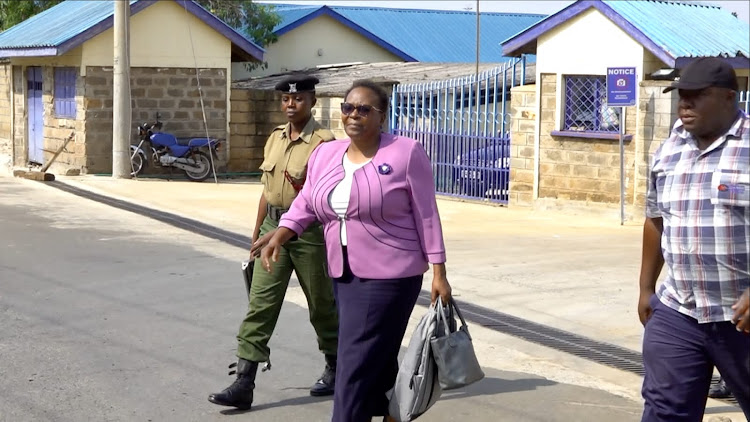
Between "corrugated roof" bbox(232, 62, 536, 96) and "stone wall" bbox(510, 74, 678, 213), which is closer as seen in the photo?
"stone wall" bbox(510, 74, 678, 213)

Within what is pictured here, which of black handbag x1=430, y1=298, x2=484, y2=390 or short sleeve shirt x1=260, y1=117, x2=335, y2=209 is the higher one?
short sleeve shirt x1=260, y1=117, x2=335, y2=209

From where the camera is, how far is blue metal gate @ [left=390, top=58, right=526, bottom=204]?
56.1ft

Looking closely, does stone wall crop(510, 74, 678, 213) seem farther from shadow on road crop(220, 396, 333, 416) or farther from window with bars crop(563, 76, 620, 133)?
shadow on road crop(220, 396, 333, 416)

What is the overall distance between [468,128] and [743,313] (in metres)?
13.5

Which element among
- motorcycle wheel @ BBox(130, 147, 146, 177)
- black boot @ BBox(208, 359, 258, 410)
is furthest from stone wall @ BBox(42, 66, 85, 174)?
black boot @ BBox(208, 359, 258, 410)

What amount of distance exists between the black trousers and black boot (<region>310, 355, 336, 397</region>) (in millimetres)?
1514

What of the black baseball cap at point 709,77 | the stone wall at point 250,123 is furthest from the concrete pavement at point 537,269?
the stone wall at point 250,123

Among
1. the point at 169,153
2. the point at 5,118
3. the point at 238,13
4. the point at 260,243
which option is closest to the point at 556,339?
the point at 260,243

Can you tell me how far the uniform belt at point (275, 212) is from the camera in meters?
6.44

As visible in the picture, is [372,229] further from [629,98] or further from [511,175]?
[511,175]

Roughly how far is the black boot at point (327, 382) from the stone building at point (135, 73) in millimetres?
14942

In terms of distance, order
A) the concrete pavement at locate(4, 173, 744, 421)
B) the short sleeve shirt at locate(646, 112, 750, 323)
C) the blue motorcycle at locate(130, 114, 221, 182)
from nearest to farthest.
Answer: the short sleeve shirt at locate(646, 112, 750, 323), the concrete pavement at locate(4, 173, 744, 421), the blue motorcycle at locate(130, 114, 221, 182)

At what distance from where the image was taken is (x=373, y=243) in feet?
16.5

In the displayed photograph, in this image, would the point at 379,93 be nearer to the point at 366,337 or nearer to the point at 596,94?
the point at 366,337
